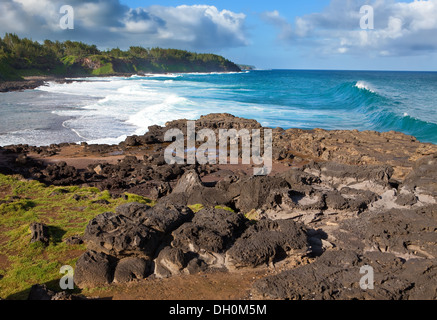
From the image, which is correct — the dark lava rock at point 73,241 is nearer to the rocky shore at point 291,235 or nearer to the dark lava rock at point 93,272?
the rocky shore at point 291,235

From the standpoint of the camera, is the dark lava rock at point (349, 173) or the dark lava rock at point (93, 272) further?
the dark lava rock at point (349, 173)

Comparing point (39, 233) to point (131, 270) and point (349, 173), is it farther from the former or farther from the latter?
point (349, 173)

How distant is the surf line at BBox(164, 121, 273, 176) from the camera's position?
17031 mm

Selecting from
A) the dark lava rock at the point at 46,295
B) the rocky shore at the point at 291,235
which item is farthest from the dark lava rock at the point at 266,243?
the dark lava rock at the point at 46,295

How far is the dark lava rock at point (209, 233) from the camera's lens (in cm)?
681

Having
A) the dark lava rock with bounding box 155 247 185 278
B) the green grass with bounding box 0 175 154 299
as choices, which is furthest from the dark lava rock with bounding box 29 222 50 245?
the dark lava rock with bounding box 155 247 185 278

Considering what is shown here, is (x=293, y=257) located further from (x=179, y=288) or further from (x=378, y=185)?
(x=378, y=185)

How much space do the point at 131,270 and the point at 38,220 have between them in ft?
13.6

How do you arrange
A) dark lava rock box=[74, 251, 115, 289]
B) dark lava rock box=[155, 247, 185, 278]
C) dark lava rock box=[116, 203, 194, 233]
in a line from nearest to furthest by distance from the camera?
Answer: 1. dark lava rock box=[74, 251, 115, 289]
2. dark lava rock box=[155, 247, 185, 278]
3. dark lava rock box=[116, 203, 194, 233]

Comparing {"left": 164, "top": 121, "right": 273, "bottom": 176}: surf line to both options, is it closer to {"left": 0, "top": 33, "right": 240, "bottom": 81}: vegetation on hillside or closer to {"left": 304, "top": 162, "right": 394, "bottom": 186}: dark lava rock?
{"left": 304, "top": 162, "right": 394, "bottom": 186}: dark lava rock

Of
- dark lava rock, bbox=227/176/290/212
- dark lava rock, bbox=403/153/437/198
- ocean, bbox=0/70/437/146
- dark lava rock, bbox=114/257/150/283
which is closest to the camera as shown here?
dark lava rock, bbox=114/257/150/283

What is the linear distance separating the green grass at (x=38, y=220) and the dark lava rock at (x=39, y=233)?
0.38ft

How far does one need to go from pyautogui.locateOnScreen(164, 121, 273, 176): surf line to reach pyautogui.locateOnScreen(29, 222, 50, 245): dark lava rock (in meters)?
8.39

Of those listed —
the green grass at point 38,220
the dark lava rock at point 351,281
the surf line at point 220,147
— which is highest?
the surf line at point 220,147
